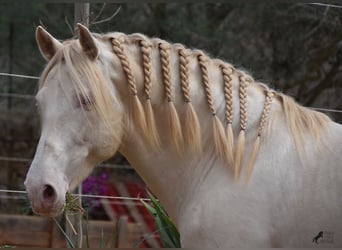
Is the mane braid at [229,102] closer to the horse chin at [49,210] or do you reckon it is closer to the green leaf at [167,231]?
the horse chin at [49,210]

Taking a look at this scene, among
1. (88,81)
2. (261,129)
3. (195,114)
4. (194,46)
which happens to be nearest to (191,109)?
(195,114)

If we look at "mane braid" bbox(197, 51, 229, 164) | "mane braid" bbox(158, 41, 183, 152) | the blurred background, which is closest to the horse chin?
"mane braid" bbox(158, 41, 183, 152)

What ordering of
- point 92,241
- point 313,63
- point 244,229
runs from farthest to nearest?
point 313,63
point 92,241
point 244,229

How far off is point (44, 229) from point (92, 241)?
1.08 ft

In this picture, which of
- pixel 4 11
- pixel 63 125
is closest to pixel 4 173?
pixel 4 11

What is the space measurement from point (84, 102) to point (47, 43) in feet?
1.03

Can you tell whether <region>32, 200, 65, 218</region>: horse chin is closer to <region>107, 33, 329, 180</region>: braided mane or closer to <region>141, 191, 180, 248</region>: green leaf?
<region>107, 33, 329, 180</region>: braided mane

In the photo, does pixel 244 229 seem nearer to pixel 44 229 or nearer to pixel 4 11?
pixel 44 229

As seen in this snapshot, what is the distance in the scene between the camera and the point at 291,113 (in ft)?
8.60

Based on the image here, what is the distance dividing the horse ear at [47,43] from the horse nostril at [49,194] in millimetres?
518

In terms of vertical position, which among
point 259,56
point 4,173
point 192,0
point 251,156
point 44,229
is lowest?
point 4,173

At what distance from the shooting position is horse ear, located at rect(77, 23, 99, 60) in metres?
2.57

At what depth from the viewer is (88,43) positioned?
2.59 metres

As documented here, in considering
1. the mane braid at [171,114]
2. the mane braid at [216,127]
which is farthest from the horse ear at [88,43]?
the mane braid at [216,127]
